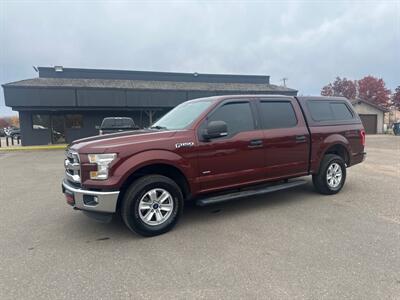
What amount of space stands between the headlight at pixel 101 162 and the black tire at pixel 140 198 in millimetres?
410

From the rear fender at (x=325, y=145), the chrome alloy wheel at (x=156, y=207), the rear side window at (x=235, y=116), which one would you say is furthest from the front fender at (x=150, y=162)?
the rear fender at (x=325, y=145)

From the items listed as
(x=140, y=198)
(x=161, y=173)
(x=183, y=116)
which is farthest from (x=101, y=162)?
(x=183, y=116)

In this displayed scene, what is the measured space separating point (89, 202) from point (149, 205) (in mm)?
792

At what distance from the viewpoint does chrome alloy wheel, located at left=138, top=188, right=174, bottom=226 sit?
3.95 metres

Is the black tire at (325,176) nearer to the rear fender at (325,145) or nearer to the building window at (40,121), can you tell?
the rear fender at (325,145)

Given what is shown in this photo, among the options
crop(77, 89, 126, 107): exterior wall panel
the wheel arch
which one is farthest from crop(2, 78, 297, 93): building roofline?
the wheel arch

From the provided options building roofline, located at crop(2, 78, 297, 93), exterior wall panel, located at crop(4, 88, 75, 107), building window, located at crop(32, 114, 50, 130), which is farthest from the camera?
building roofline, located at crop(2, 78, 297, 93)

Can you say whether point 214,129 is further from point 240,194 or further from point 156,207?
point 156,207

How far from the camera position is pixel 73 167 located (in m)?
3.97

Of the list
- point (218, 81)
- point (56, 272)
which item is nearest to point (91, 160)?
point (56, 272)

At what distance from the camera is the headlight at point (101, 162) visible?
3697 millimetres

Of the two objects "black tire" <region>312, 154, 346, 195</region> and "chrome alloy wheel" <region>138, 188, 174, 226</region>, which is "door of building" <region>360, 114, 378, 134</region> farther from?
"chrome alloy wheel" <region>138, 188, 174, 226</region>

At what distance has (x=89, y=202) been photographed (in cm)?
377

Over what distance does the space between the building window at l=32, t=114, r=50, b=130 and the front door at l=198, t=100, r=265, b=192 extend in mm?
21008
